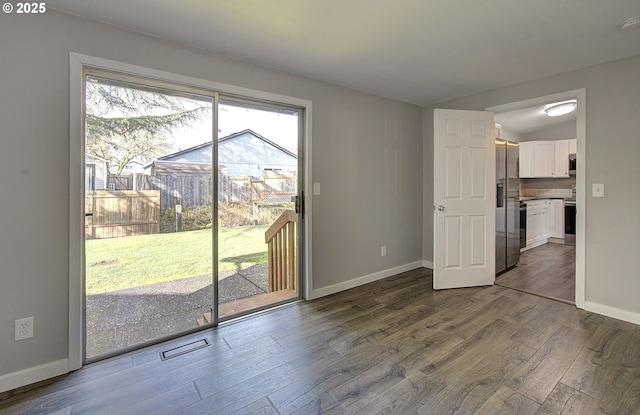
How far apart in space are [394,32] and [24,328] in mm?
3314

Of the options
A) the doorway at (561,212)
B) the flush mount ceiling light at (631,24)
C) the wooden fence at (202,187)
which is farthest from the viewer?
the doorway at (561,212)

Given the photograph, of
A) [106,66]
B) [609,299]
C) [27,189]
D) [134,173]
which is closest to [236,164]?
[134,173]

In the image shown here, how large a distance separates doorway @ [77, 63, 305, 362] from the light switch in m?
2.95

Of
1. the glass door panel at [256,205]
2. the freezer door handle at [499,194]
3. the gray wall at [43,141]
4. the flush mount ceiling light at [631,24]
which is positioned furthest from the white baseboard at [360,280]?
the flush mount ceiling light at [631,24]

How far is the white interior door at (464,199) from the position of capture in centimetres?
340

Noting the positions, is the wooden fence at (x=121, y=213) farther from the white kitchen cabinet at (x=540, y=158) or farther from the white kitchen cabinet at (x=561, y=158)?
the white kitchen cabinet at (x=561, y=158)

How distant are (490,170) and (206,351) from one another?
3.65 metres

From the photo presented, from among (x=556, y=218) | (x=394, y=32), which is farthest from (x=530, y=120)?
(x=394, y=32)

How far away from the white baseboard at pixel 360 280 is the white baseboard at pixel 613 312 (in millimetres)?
1914

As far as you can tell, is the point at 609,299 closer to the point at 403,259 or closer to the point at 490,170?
the point at 490,170

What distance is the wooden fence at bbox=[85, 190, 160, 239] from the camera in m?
2.08

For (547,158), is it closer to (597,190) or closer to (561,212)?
(561,212)

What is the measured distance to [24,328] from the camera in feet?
5.96

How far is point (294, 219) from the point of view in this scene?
3145 millimetres
